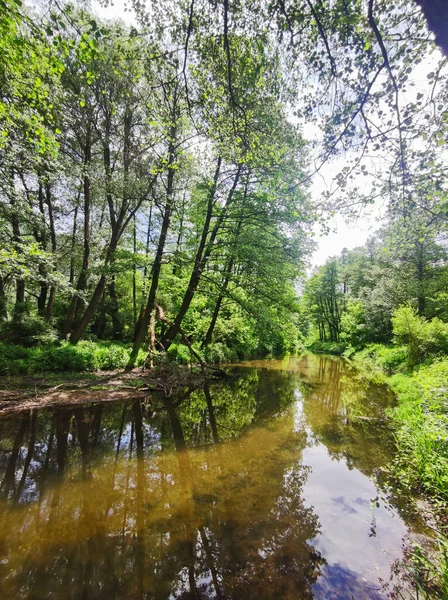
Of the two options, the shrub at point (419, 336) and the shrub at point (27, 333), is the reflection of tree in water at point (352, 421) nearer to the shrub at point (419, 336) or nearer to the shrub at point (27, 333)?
the shrub at point (419, 336)

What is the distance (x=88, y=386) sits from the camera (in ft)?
31.7

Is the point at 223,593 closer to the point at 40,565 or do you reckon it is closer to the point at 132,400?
the point at 40,565

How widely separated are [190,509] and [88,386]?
23.4 ft

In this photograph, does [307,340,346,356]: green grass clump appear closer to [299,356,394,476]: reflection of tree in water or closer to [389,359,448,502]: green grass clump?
[299,356,394,476]: reflection of tree in water

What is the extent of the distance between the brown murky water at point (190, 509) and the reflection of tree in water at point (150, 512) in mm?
17

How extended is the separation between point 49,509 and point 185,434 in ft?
11.2

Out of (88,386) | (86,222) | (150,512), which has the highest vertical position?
(86,222)

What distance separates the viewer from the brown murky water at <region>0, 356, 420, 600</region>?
2.92 meters

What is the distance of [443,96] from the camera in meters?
3.71

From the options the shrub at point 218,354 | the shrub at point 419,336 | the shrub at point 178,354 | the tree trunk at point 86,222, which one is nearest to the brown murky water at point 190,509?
the shrub at point 419,336

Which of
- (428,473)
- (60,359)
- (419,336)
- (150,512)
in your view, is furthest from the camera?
(419,336)

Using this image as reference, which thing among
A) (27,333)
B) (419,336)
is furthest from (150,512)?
(419,336)

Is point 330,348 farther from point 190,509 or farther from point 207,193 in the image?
point 190,509

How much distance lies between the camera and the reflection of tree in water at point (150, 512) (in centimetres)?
289
